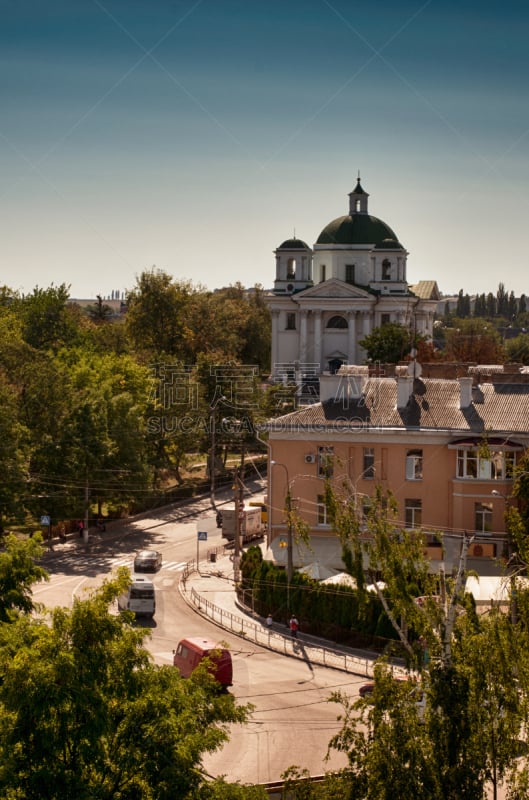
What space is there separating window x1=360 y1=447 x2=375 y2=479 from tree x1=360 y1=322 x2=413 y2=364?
51.9 meters

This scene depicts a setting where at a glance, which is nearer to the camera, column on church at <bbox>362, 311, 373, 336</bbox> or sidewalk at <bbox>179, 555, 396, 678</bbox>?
sidewalk at <bbox>179, 555, 396, 678</bbox>

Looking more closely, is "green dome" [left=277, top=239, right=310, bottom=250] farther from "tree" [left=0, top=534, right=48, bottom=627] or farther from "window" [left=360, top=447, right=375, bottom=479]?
"tree" [left=0, top=534, right=48, bottom=627]

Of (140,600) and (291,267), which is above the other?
(291,267)

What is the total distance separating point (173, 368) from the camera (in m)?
83.1

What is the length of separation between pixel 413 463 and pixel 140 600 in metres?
13.6

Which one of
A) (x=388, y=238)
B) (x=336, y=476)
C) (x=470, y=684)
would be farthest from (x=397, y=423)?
(x=388, y=238)

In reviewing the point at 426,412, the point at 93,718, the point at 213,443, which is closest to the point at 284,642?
the point at 426,412

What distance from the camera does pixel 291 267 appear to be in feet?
413

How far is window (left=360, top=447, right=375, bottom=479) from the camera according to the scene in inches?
1897

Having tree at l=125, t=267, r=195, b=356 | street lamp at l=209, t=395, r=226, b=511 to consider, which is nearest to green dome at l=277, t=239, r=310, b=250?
tree at l=125, t=267, r=195, b=356

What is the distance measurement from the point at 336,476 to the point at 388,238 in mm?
83803

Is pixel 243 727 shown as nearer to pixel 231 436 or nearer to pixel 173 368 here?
pixel 231 436

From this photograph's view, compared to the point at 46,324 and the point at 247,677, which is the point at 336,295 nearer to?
the point at 46,324

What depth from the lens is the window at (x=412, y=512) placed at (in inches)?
1874
